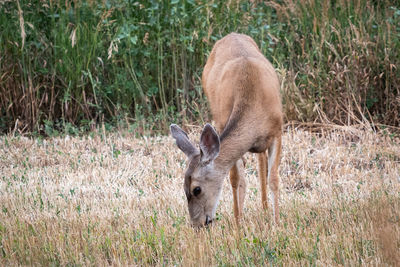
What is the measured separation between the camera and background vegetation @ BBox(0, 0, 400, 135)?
857 centimetres

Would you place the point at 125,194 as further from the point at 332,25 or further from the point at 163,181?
the point at 332,25

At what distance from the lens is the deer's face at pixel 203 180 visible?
479 cm

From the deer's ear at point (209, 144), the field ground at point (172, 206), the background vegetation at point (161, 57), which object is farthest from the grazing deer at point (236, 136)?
the background vegetation at point (161, 57)

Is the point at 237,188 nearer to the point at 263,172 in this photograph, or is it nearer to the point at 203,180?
the point at 263,172

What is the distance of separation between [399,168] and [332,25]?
3.23 meters

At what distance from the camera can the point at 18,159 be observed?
7684 mm

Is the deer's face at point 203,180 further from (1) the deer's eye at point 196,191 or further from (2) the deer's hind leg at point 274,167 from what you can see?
(2) the deer's hind leg at point 274,167

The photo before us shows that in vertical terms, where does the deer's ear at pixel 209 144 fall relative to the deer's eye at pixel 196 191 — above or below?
above

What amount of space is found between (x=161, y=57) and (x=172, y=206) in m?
4.05

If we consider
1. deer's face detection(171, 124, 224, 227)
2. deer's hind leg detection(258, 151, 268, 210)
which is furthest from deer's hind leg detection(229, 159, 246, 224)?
deer's face detection(171, 124, 224, 227)

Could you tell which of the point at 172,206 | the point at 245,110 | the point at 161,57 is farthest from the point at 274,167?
the point at 161,57

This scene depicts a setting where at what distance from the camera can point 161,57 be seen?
924 centimetres

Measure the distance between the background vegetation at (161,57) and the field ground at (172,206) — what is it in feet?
2.48

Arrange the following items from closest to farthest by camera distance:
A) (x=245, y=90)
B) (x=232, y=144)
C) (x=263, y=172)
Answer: (x=232, y=144) → (x=245, y=90) → (x=263, y=172)
